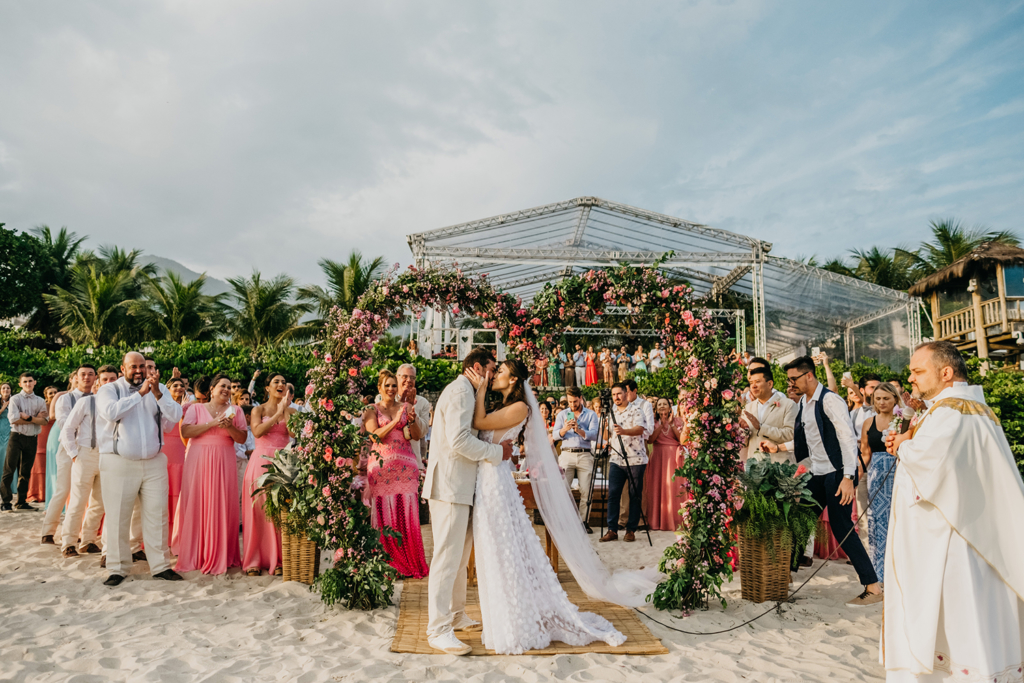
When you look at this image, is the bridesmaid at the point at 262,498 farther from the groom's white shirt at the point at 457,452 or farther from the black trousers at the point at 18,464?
the black trousers at the point at 18,464

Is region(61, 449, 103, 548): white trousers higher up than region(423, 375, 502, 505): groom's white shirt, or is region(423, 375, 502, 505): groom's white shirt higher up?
region(423, 375, 502, 505): groom's white shirt

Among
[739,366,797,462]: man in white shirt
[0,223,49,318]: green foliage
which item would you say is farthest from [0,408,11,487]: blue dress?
[0,223,49,318]: green foliage

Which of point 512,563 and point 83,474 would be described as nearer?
point 512,563

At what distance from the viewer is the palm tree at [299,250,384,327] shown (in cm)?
2808

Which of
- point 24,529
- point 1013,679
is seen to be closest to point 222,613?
point 24,529

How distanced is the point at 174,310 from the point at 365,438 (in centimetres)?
2605

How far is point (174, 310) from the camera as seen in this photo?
27.8 metres

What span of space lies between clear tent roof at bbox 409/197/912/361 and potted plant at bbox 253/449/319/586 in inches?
435

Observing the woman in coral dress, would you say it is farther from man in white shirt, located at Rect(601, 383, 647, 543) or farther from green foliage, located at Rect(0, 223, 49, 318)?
green foliage, located at Rect(0, 223, 49, 318)

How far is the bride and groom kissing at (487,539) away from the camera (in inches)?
175

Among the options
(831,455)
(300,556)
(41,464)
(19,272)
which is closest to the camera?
(831,455)

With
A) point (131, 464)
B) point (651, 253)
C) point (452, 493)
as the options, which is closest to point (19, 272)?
point (651, 253)

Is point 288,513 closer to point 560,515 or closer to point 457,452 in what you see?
point 457,452

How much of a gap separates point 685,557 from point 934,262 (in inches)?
1208
